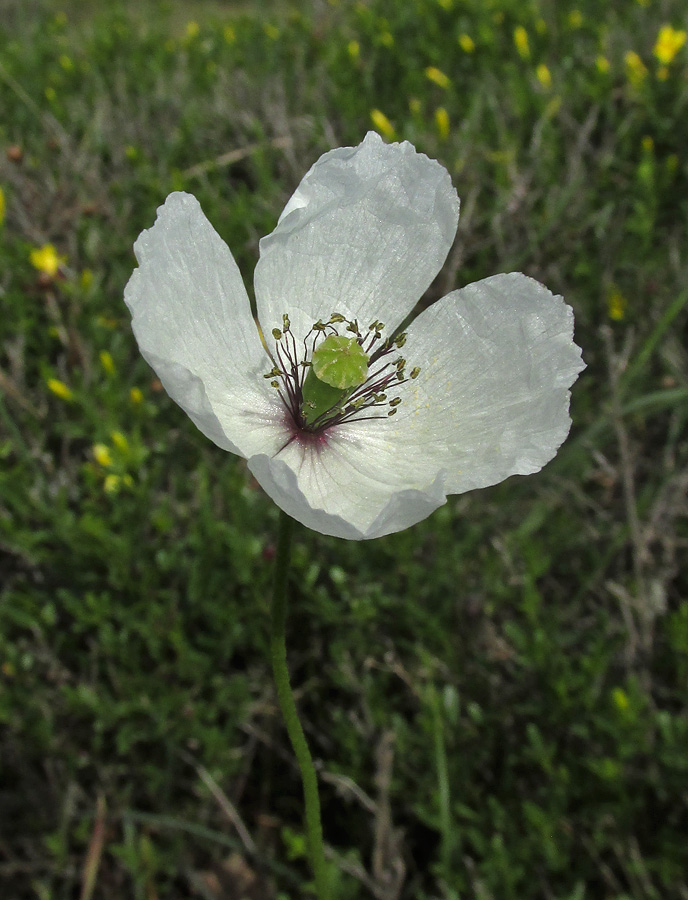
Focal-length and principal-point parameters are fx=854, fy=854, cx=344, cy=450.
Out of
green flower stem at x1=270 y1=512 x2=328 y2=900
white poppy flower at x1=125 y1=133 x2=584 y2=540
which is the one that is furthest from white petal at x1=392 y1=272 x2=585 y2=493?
green flower stem at x1=270 y1=512 x2=328 y2=900

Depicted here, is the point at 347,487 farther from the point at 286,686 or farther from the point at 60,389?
the point at 60,389

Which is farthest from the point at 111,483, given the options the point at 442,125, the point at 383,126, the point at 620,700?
the point at 442,125

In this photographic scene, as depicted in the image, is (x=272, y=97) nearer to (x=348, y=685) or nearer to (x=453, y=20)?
(x=453, y=20)

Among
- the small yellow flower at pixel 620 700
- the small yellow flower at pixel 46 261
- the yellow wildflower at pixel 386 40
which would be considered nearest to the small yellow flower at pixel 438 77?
the yellow wildflower at pixel 386 40

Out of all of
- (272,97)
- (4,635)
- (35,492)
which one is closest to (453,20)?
(272,97)

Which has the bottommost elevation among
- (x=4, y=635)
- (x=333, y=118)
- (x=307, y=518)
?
(x=4, y=635)

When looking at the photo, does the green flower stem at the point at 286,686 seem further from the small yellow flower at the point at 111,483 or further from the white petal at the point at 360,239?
the small yellow flower at the point at 111,483

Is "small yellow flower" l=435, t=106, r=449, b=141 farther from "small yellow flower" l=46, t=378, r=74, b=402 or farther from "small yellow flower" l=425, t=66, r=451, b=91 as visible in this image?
"small yellow flower" l=46, t=378, r=74, b=402

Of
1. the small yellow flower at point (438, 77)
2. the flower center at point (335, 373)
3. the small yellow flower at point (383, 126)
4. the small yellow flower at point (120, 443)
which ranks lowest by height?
the small yellow flower at point (120, 443)
